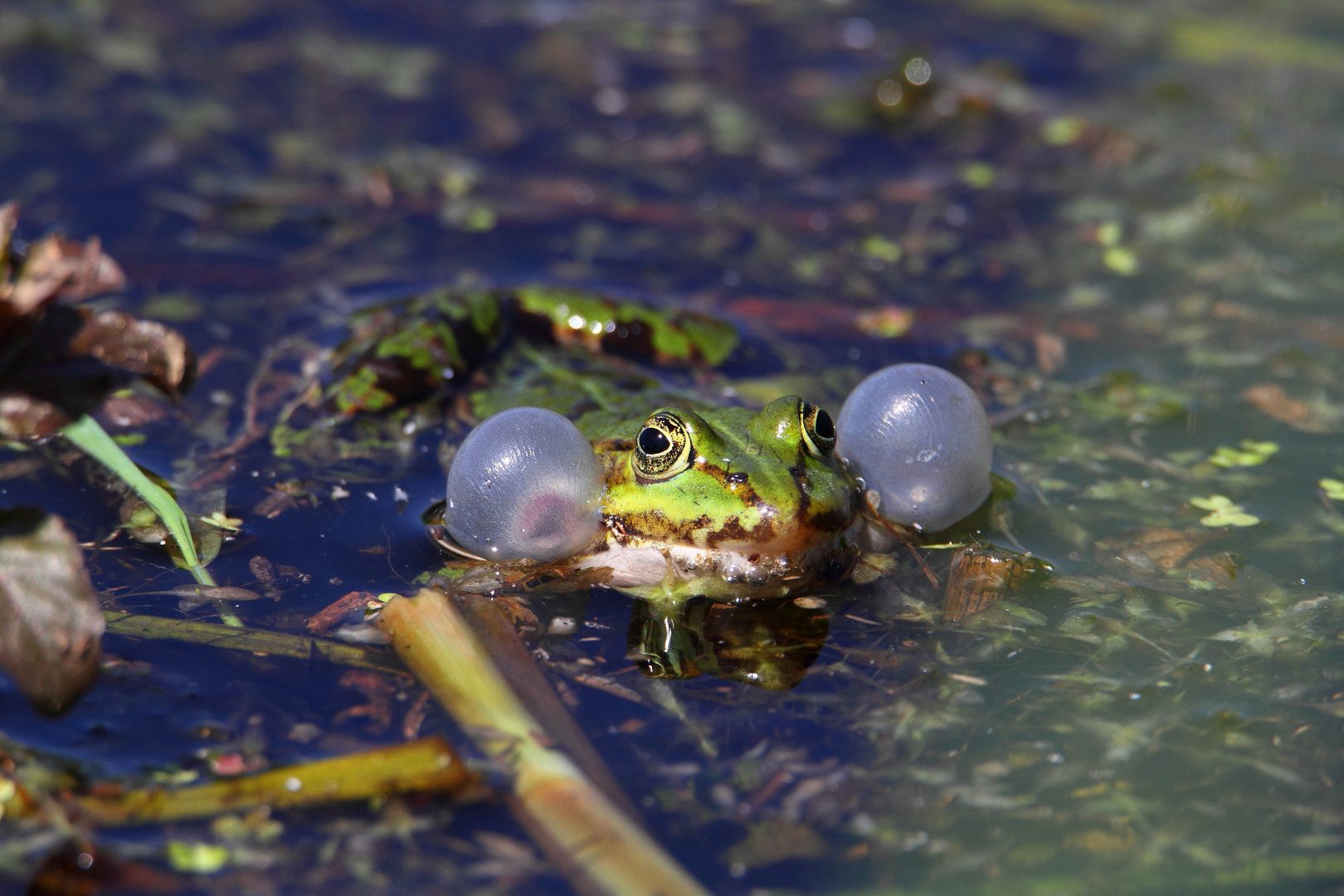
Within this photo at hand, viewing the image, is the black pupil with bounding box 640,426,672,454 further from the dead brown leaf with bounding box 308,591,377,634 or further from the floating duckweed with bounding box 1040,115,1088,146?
the floating duckweed with bounding box 1040,115,1088,146

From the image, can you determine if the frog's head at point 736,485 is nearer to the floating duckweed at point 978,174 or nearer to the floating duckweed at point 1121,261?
the floating duckweed at point 1121,261

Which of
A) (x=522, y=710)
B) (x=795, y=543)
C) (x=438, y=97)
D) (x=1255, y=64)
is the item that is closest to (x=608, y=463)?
(x=795, y=543)

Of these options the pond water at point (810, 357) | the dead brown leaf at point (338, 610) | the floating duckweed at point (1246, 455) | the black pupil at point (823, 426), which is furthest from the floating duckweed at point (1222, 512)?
the dead brown leaf at point (338, 610)

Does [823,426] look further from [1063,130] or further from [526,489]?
[1063,130]

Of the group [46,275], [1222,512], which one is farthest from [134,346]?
[1222,512]

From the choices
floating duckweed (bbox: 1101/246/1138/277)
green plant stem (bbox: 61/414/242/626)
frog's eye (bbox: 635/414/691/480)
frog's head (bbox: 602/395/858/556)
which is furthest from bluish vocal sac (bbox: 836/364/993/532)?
floating duckweed (bbox: 1101/246/1138/277)

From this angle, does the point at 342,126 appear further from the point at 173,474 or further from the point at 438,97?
the point at 173,474

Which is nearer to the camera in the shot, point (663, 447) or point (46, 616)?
point (46, 616)
